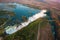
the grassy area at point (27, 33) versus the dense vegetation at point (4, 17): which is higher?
the dense vegetation at point (4, 17)

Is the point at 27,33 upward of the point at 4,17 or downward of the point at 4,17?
downward

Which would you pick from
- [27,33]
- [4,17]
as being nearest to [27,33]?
[27,33]

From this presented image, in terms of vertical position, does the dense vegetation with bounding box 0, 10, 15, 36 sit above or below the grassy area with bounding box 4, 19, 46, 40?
above

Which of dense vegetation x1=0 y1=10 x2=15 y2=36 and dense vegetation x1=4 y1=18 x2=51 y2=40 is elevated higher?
dense vegetation x1=0 y1=10 x2=15 y2=36

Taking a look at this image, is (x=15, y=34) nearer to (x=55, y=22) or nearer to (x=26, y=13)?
(x=26, y=13)

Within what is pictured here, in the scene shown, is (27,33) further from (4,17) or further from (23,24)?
(4,17)

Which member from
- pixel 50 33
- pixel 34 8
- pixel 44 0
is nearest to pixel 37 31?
pixel 50 33

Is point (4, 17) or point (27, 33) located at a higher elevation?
point (4, 17)

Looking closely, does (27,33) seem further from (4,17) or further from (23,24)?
(4,17)
